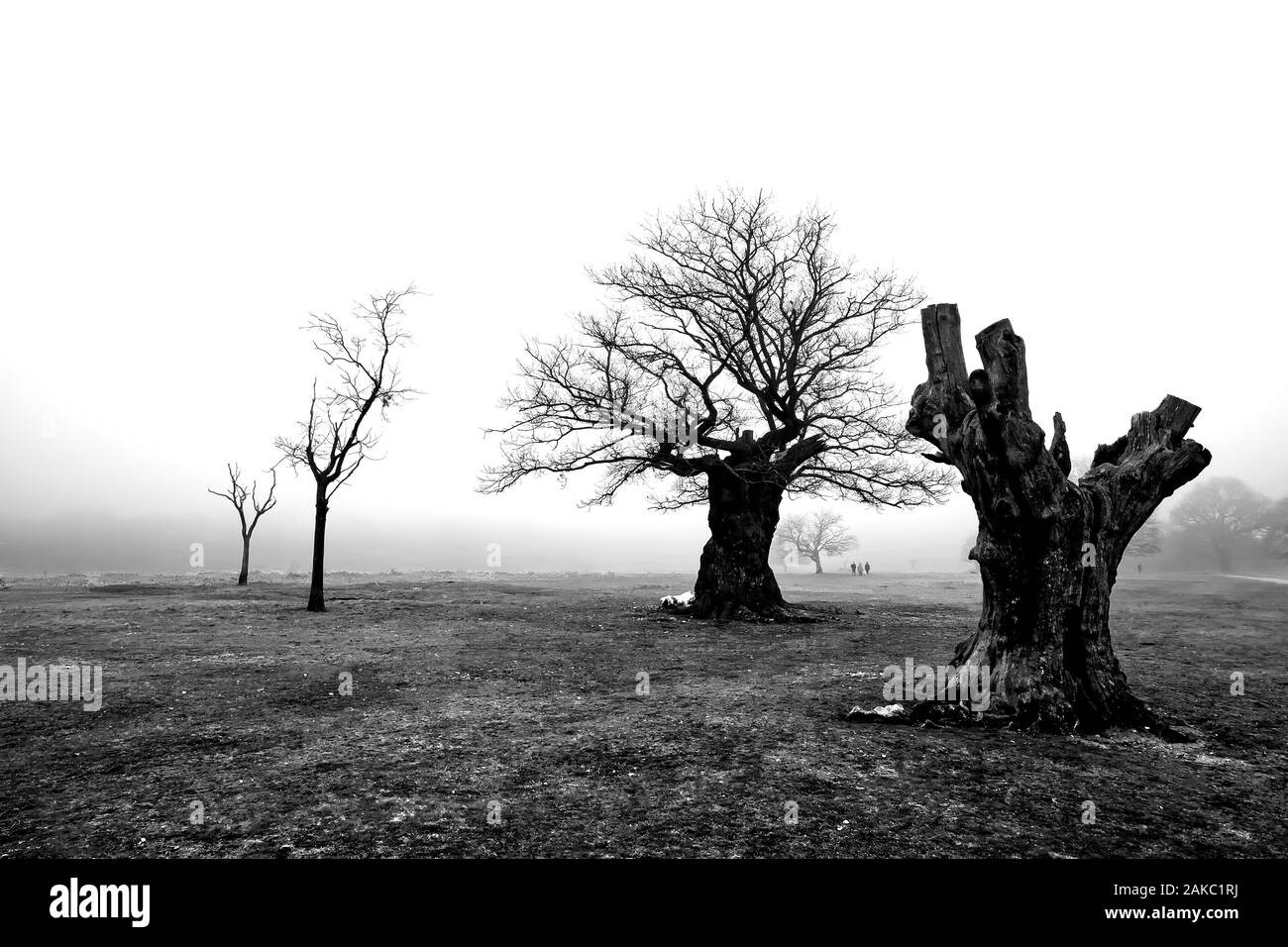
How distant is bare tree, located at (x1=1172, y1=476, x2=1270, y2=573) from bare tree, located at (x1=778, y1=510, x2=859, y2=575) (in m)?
37.7

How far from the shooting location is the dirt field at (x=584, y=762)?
4852 mm

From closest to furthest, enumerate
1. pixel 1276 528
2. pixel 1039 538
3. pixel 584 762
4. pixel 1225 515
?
pixel 584 762 → pixel 1039 538 → pixel 1276 528 → pixel 1225 515

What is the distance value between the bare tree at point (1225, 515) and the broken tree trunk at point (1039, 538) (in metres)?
87.5

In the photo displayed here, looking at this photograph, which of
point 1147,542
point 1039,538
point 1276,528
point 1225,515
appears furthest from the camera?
point 1225,515

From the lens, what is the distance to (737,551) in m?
22.1

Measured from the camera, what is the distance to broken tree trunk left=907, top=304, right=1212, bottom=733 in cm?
831

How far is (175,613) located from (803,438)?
19.6 metres

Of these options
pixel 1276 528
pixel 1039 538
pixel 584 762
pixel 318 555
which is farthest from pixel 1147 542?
pixel 584 762

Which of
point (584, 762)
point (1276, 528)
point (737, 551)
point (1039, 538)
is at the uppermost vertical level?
point (1039, 538)

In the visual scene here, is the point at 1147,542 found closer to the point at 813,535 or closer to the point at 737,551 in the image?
the point at 813,535

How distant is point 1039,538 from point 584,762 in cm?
616

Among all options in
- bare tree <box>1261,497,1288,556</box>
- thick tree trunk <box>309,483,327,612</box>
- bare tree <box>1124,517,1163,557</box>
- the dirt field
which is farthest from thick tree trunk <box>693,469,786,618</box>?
bare tree <box>1261,497,1288,556</box>
